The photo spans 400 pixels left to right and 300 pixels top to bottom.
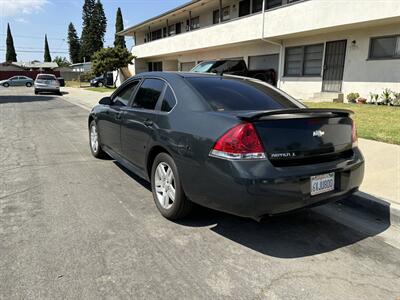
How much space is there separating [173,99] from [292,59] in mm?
15072

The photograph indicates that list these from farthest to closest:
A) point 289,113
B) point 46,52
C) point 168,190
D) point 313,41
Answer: point 46,52, point 313,41, point 168,190, point 289,113

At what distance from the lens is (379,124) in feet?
28.5

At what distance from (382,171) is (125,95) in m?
4.08

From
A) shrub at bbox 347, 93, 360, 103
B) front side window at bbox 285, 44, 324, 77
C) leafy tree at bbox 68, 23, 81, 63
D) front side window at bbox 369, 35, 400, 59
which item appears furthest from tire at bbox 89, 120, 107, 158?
leafy tree at bbox 68, 23, 81, 63

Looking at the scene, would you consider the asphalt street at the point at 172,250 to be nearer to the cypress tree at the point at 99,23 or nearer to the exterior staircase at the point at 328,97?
the exterior staircase at the point at 328,97

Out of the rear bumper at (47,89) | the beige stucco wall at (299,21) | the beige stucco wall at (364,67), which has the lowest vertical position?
the rear bumper at (47,89)

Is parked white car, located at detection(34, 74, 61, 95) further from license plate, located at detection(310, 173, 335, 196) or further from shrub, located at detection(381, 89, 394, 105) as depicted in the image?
license plate, located at detection(310, 173, 335, 196)

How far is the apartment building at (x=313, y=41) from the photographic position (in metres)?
12.8

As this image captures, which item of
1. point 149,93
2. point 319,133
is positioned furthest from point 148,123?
point 319,133

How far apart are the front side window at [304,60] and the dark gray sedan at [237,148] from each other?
12.8 m

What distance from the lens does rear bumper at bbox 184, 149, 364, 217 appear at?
2896mm

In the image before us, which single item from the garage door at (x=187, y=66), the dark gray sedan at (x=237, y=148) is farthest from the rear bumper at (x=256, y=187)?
the garage door at (x=187, y=66)

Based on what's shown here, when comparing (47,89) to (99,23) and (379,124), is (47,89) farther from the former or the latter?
(99,23)

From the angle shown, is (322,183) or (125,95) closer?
(322,183)
